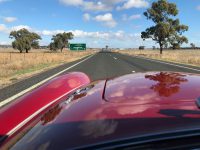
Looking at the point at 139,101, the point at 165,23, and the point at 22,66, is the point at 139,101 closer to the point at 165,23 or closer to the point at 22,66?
the point at 22,66

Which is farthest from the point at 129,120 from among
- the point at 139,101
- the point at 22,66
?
the point at 22,66

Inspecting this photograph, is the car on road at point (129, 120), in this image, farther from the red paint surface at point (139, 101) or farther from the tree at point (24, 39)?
the tree at point (24, 39)

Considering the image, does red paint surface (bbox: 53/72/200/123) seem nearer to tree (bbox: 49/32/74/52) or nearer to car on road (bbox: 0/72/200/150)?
car on road (bbox: 0/72/200/150)

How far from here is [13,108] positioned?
3.20m

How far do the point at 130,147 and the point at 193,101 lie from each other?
0.54 meters

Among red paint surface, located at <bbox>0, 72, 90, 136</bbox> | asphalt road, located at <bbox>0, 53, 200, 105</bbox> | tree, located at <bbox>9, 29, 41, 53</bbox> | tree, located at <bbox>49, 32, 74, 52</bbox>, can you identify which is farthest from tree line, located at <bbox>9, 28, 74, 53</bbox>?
red paint surface, located at <bbox>0, 72, 90, 136</bbox>

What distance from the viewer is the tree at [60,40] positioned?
142750 millimetres

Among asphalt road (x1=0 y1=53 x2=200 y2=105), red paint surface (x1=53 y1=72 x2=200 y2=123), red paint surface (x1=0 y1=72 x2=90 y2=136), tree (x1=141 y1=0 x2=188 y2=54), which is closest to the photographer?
red paint surface (x1=53 y1=72 x2=200 y2=123)

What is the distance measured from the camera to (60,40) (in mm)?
143375

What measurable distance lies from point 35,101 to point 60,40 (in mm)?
141426

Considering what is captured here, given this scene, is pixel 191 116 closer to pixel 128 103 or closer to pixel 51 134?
pixel 128 103

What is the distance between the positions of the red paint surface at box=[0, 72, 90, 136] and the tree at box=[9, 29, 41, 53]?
118m

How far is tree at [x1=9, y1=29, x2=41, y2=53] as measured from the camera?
120 metres

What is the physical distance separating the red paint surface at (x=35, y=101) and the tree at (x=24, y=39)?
11847cm
